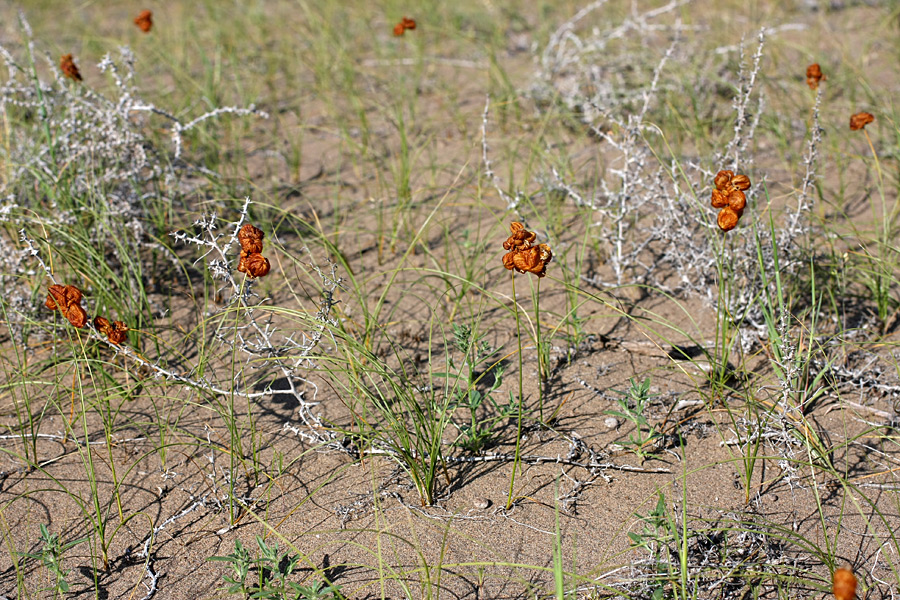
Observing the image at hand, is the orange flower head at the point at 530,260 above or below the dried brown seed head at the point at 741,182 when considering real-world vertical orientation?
below

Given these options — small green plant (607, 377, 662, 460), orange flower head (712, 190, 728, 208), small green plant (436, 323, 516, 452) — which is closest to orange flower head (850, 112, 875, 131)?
orange flower head (712, 190, 728, 208)

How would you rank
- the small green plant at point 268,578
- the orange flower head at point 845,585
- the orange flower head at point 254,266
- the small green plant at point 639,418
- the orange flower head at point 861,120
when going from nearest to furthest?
the orange flower head at point 845,585 → the small green plant at point 268,578 → the orange flower head at point 254,266 → the small green plant at point 639,418 → the orange flower head at point 861,120

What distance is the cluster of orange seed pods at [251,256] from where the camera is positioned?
192cm

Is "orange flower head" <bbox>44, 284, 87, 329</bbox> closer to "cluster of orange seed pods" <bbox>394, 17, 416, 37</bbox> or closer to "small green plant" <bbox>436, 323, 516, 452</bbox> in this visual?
"small green plant" <bbox>436, 323, 516, 452</bbox>

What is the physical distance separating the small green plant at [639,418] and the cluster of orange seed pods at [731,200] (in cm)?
50

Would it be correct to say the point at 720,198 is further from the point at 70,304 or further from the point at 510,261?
the point at 70,304

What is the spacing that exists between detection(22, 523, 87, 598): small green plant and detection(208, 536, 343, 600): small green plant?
0.38 m

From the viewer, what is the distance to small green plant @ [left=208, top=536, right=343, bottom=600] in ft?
5.83

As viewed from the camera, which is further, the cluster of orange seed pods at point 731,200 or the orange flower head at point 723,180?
the orange flower head at point 723,180

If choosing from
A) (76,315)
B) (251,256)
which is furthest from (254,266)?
(76,315)

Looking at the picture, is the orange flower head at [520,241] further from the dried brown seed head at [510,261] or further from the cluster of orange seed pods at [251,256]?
the cluster of orange seed pods at [251,256]

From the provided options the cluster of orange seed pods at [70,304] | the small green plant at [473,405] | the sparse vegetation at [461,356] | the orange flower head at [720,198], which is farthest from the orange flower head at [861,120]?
the cluster of orange seed pods at [70,304]

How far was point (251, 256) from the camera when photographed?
6.39 ft

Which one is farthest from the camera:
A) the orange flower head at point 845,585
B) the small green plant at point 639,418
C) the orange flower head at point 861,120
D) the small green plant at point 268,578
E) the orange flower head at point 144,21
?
the orange flower head at point 144,21
